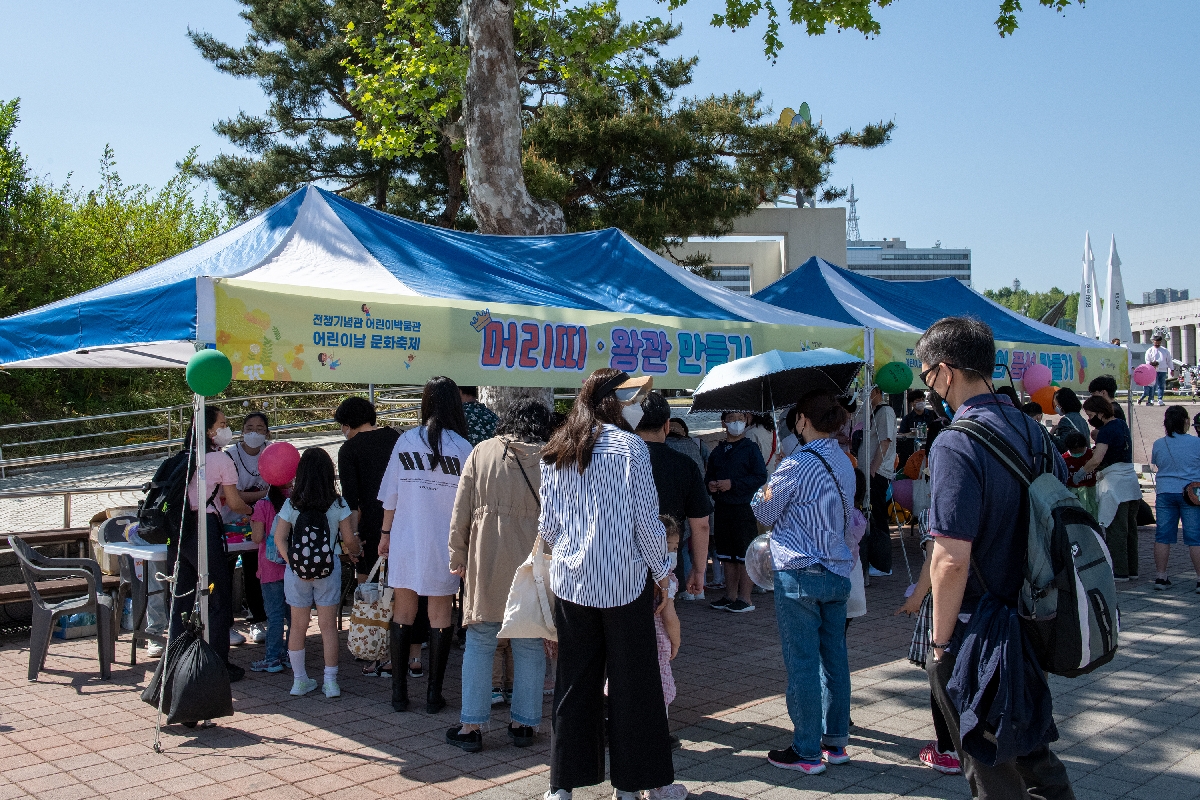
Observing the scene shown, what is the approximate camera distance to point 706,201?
17.9 m

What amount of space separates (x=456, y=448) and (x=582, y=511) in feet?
5.19

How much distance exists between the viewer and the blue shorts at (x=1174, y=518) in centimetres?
813

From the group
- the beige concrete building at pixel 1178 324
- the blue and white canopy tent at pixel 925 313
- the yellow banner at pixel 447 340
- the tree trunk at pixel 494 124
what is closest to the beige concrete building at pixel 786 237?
the blue and white canopy tent at pixel 925 313

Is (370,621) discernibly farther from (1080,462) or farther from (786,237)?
(786,237)

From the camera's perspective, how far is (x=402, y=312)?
18.4 ft

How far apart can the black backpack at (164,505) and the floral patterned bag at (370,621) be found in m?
1.13

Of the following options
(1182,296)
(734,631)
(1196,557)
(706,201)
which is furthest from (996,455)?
(1182,296)

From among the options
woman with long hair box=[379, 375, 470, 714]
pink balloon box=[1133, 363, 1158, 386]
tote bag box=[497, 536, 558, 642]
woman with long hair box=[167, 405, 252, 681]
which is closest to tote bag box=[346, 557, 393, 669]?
woman with long hair box=[379, 375, 470, 714]

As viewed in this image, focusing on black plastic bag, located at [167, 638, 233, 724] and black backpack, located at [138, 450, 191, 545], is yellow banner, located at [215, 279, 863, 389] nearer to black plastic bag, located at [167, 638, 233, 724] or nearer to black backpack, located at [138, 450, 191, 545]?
black backpack, located at [138, 450, 191, 545]

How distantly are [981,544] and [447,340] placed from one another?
3601mm

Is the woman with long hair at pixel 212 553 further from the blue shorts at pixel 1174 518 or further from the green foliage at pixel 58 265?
the green foliage at pixel 58 265

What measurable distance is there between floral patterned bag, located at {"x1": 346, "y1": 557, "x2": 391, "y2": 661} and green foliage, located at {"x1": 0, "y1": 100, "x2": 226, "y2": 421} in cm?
1664

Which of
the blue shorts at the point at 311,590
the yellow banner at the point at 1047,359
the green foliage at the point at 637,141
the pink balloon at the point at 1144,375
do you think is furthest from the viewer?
the green foliage at the point at 637,141

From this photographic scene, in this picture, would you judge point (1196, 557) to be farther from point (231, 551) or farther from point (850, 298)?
point (231, 551)
